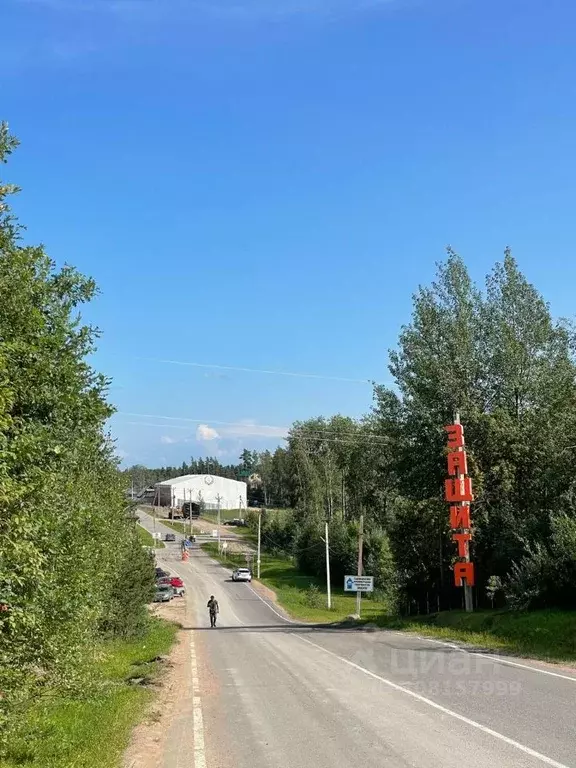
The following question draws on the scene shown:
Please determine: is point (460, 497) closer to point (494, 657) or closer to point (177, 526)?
point (494, 657)

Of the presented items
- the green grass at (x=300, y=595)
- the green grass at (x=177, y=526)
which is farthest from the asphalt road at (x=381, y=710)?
the green grass at (x=177, y=526)

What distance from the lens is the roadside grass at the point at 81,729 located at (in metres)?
8.72

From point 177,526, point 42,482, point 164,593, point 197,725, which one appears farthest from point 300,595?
point 177,526

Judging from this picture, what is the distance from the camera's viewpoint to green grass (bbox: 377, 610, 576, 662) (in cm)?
1917

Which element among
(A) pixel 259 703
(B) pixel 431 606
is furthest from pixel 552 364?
(A) pixel 259 703

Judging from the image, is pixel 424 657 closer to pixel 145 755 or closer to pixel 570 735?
pixel 570 735

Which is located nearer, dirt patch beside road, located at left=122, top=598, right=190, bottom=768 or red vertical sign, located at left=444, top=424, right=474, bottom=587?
dirt patch beside road, located at left=122, top=598, right=190, bottom=768

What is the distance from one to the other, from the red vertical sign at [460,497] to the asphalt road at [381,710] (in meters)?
7.83

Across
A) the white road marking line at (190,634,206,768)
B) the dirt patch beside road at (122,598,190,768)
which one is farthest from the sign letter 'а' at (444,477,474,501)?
the white road marking line at (190,634,206,768)

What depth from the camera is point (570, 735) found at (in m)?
8.88

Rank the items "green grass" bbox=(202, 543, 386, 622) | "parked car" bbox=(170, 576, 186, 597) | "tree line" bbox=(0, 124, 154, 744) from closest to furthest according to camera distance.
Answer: "tree line" bbox=(0, 124, 154, 744) → "green grass" bbox=(202, 543, 386, 622) → "parked car" bbox=(170, 576, 186, 597)

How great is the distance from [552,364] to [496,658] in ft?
56.4

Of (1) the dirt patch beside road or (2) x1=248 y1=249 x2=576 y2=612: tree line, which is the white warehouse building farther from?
(1) the dirt patch beside road

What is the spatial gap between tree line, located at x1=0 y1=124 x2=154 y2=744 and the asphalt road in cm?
228
